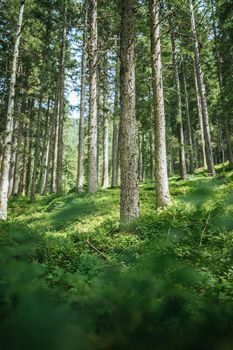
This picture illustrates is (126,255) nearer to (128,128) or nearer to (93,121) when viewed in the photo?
(128,128)

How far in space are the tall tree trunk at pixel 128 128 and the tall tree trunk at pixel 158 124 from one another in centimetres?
200

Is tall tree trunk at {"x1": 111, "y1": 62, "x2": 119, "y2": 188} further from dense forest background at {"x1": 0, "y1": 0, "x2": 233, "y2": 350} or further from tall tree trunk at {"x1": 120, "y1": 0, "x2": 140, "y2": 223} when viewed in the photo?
tall tree trunk at {"x1": 120, "y1": 0, "x2": 140, "y2": 223}

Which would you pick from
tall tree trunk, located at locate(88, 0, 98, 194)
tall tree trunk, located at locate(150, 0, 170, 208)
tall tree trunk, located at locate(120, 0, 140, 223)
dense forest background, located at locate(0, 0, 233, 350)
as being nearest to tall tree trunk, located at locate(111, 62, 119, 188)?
dense forest background, located at locate(0, 0, 233, 350)

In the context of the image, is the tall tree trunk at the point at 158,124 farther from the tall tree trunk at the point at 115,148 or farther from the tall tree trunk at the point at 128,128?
the tall tree trunk at the point at 115,148

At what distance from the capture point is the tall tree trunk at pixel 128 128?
8.78 meters

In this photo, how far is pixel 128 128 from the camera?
9008 millimetres

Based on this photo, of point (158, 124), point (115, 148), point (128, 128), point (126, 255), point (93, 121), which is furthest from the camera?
point (115, 148)

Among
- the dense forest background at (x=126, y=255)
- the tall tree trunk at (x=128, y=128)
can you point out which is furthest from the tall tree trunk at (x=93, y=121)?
the tall tree trunk at (x=128, y=128)

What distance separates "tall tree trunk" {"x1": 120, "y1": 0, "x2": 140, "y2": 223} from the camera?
8781mm

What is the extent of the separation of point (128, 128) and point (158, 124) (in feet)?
7.50

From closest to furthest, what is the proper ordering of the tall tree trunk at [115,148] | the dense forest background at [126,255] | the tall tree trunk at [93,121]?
1. the dense forest background at [126,255]
2. the tall tree trunk at [93,121]
3. the tall tree trunk at [115,148]

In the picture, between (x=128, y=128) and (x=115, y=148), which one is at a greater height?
(x=115, y=148)

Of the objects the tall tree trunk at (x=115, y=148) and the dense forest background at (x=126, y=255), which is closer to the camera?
the dense forest background at (x=126, y=255)

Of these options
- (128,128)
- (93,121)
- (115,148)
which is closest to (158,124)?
(128,128)
